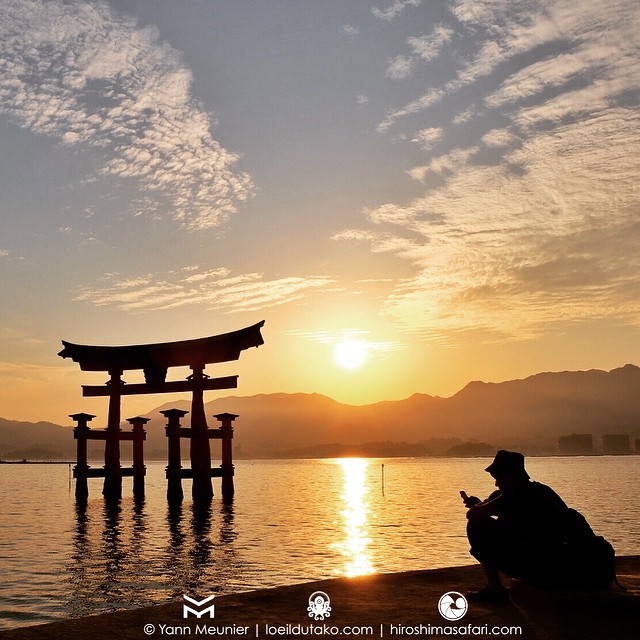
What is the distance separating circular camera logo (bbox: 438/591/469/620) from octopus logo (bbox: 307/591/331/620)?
1.02 m

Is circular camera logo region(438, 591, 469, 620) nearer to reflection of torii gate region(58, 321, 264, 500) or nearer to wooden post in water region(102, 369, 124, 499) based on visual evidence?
reflection of torii gate region(58, 321, 264, 500)

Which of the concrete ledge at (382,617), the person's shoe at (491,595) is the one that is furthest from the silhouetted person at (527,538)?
the concrete ledge at (382,617)

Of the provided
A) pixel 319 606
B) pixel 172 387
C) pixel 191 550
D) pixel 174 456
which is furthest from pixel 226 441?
pixel 319 606

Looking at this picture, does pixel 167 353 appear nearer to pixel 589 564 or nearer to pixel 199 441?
pixel 199 441

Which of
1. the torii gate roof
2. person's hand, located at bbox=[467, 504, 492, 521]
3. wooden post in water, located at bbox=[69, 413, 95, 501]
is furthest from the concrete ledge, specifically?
wooden post in water, located at bbox=[69, 413, 95, 501]

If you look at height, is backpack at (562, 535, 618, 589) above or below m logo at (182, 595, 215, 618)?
above

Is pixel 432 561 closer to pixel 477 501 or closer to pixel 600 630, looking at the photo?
pixel 477 501

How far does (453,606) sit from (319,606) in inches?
48.0

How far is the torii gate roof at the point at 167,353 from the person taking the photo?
25.3 meters

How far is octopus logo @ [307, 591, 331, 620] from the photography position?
592 cm

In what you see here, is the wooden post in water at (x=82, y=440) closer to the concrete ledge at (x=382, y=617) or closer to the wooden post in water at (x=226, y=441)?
the wooden post in water at (x=226, y=441)

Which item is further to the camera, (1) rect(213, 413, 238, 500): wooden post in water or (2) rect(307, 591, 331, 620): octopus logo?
(1) rect(213, 413, 238, 500): wooden post in water

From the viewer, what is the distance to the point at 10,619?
33.4ft

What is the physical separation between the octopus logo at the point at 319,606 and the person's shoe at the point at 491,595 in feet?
4.41
